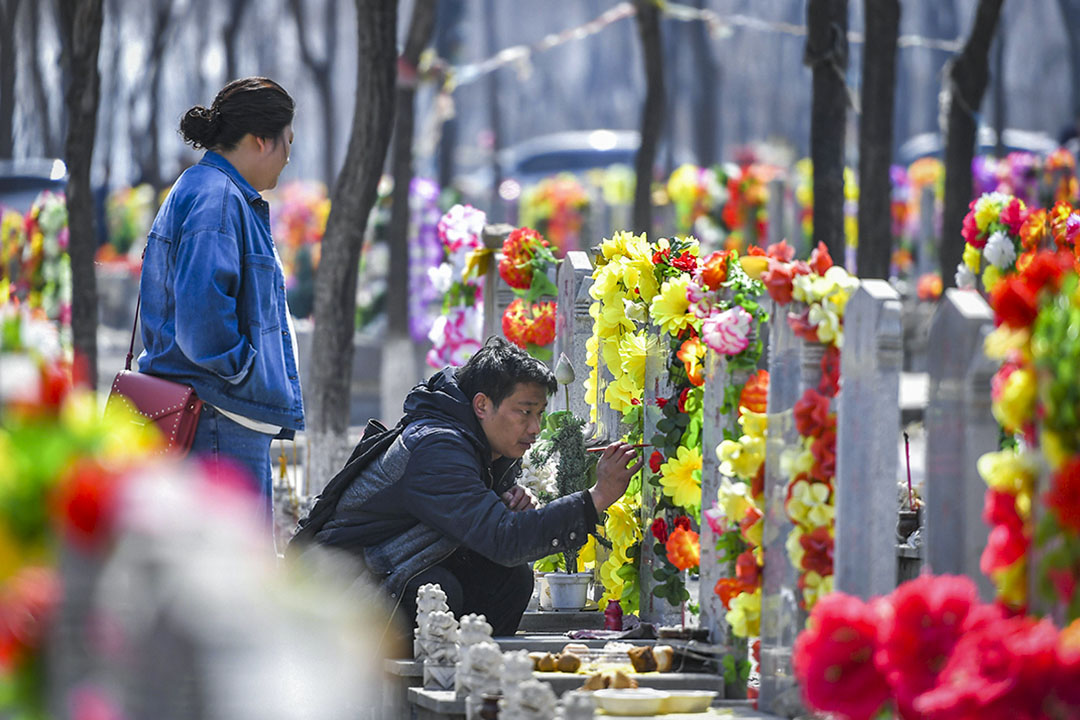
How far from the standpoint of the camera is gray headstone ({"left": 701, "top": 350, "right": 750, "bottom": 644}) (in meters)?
5.01

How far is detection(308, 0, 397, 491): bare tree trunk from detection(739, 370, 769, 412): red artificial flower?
5529mm

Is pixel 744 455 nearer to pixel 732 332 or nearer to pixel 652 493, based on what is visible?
pixel 732 332

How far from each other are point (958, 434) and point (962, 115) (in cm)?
910

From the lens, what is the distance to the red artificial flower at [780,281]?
451 cm

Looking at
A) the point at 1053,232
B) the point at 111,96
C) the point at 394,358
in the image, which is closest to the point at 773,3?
the point at 111,96

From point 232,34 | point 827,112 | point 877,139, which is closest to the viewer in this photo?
point 827,112

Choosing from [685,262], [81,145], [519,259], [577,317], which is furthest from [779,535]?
[81,145]

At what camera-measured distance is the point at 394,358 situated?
16375 mm

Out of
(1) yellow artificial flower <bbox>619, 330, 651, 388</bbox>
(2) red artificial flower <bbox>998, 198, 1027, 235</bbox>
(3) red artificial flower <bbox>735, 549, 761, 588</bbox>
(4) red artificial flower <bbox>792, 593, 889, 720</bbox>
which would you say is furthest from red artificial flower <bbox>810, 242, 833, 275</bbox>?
(2) red artificial flower <bbox>998, 198, 1027, 235</bbox>

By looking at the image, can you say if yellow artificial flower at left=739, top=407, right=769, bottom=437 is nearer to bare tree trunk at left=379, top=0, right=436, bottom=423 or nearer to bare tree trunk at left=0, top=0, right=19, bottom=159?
bare tree trunk at left=379, top=0, right=436, bottom=423

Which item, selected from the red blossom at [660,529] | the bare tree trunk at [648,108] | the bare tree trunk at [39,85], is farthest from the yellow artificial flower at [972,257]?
the bare tree trunk at [39,85]

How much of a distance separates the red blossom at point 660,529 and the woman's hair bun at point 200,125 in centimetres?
191

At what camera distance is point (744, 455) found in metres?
4.73

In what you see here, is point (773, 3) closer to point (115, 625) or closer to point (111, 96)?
point (111, 96)
